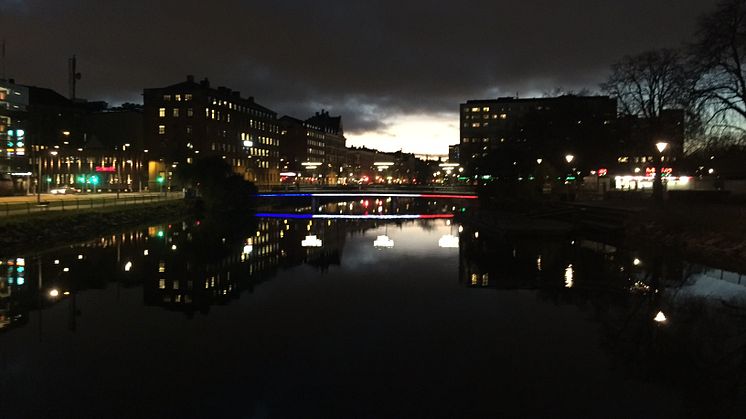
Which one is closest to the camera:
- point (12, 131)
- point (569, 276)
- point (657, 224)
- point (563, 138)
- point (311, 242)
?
point (569, 276)

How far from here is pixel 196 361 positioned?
15750mm

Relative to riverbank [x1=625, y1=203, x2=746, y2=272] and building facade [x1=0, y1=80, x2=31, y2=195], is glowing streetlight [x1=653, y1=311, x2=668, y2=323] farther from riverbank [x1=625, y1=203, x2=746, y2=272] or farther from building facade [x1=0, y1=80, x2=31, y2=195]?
building facade [x1=0, y1=80, x2=31, y2=195]

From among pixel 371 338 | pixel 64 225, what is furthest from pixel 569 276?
pixel 64 225

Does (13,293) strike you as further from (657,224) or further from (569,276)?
(657,224)

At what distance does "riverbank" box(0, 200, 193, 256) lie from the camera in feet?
125

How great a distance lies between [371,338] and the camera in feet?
59.9

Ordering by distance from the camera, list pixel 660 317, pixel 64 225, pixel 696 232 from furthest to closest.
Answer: pixel 64 225
pixel 696 232
pixel 660 317

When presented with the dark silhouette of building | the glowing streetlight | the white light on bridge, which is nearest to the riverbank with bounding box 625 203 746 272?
the glowing streetlight

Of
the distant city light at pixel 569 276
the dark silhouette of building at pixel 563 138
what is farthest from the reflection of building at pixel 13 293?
the dark silhouette of building at pixel 563 138

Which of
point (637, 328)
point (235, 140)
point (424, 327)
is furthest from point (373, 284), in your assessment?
point (235, 140)

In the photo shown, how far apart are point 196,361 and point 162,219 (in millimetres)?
53028

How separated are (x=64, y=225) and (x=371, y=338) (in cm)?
3792

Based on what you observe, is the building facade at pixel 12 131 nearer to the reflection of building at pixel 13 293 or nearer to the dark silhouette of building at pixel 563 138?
the reflection of building at pixel 13 293

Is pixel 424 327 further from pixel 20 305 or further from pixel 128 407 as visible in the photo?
pixel 20 305
